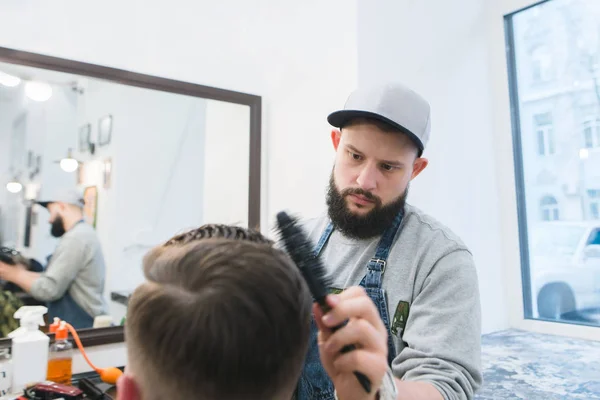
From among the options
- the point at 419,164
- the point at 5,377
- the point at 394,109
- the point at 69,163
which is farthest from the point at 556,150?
the point at 5,377

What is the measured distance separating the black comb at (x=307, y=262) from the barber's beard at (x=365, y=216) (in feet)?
1.38

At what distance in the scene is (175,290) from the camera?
0.52m

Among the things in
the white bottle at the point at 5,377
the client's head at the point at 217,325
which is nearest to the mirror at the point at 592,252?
the client's head at the point at 217,325

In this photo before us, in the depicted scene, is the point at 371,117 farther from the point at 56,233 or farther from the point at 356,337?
the point at 56,233

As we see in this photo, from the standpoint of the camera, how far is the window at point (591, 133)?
1.73m

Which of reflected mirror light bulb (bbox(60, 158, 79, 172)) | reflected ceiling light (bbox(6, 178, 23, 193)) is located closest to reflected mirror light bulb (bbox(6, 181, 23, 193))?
reflected ceiling light (bbox(6, 178, 23, 193))

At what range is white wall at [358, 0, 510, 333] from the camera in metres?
1.67

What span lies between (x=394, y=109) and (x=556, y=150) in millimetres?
1267

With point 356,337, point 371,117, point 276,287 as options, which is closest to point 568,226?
point 371,117

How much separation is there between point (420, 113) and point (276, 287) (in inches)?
26.0

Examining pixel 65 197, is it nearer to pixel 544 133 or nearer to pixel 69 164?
pixel 69 164

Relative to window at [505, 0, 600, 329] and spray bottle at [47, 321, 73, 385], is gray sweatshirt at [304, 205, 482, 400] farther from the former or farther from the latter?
window at [505, 0, 600, 329]

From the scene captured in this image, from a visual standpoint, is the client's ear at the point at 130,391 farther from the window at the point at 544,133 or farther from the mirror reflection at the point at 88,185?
the window at the point at 544,133

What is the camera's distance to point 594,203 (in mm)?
1725
